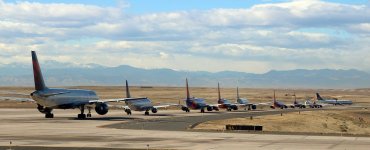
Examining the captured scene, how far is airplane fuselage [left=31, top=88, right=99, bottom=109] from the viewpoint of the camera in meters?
79.2

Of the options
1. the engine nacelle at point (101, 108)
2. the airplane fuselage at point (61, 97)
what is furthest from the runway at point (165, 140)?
the engine nacelle at point (101, 108)

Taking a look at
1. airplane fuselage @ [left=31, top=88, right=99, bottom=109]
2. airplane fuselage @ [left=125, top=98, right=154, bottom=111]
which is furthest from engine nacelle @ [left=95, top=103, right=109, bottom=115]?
airplane fuselage @ [left=125, top=98, right=154, bottom=111]

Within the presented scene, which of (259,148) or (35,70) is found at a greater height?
(35,70)

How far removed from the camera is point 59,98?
8125 centimetres

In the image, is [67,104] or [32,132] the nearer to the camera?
[32,132]

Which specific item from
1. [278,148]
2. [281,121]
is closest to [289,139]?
[278,148]

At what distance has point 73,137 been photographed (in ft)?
166

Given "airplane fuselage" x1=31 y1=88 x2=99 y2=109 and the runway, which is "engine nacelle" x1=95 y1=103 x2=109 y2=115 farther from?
the runway

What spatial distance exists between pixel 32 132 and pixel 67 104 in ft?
86.8

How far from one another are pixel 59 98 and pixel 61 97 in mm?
390

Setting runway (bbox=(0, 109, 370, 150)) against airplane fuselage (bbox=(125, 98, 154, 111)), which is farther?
airplane fuselage (bbox=(125, 98, 154, 111))

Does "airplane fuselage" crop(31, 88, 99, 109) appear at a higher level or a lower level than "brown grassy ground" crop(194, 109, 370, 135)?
higher

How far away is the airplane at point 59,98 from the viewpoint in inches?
3110

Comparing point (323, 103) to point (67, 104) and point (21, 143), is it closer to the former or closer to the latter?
point (67, 104)
